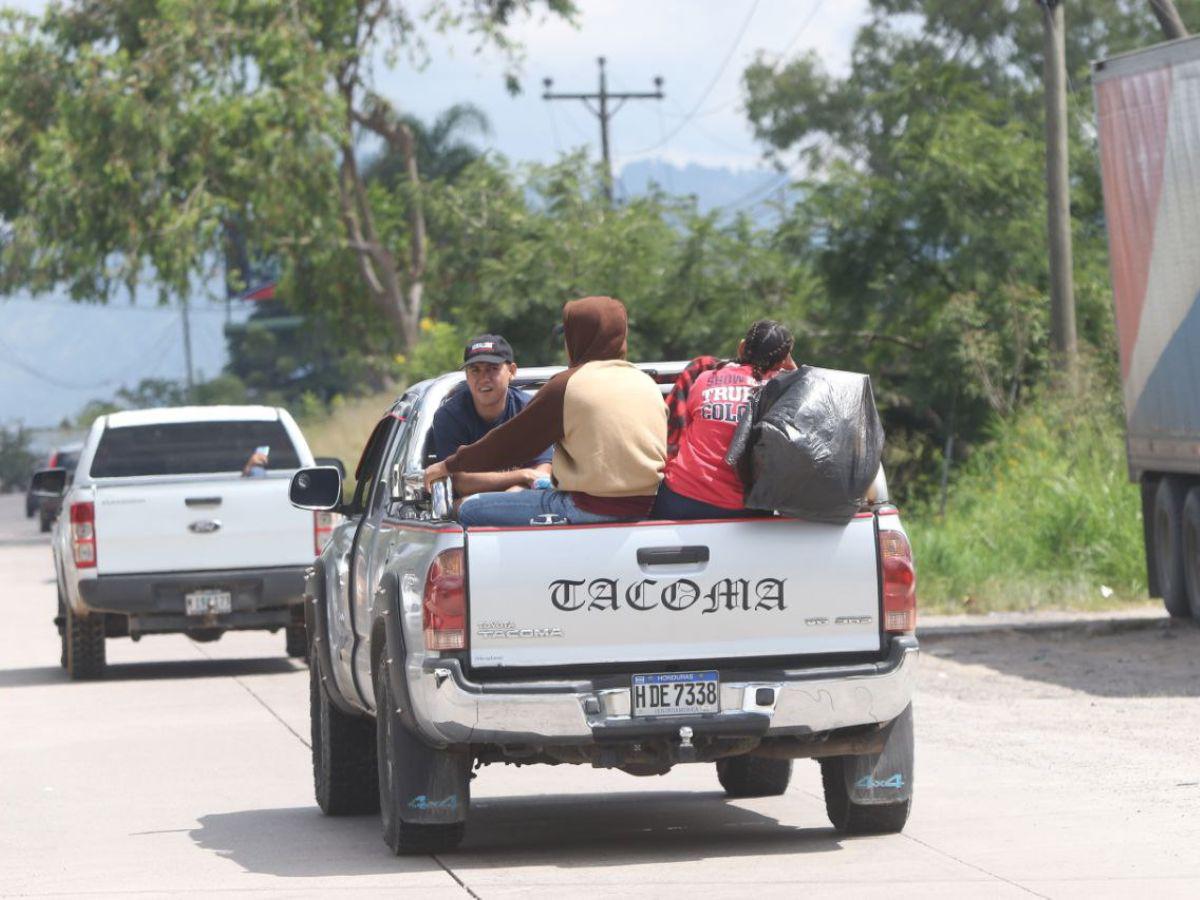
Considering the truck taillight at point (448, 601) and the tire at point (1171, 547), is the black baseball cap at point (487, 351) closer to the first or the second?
the truck taillight at point (448, 601)

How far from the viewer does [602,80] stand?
Result: 5916cm

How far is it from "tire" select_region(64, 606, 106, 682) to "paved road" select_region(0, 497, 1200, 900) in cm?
116

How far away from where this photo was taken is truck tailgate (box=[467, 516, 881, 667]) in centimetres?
812

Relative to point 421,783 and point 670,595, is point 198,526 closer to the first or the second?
point 421,783

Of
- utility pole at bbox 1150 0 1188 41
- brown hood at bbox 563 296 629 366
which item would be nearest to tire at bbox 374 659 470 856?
brown hood at bbox 563 296 629 366

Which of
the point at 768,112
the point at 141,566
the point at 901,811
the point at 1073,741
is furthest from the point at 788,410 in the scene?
the point at 768,112

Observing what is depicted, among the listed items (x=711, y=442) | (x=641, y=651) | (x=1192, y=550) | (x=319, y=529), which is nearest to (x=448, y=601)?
(x=641, y=651)

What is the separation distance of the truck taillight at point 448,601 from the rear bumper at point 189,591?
904 cm

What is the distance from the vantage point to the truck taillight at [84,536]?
663 inches

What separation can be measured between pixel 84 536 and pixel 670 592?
9509 mm

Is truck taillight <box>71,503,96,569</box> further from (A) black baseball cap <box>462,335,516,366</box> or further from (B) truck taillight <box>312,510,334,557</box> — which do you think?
(A) black baseball cap <box>462,335,516,366</box>

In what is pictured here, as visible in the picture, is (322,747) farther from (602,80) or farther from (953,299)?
(602,80)

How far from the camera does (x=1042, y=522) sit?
77.0 feet

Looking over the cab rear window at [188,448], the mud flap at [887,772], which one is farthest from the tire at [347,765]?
the cab rear window at [188,448]
